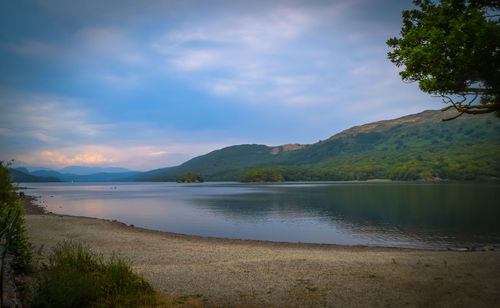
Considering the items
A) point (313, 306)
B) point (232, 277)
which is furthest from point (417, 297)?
point (232, 277)

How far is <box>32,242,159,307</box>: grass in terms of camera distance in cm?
783

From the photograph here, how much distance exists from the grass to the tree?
1222 centimetres

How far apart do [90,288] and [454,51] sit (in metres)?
14.3

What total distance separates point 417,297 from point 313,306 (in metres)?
3.65

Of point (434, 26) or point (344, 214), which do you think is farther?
point (344, 214)

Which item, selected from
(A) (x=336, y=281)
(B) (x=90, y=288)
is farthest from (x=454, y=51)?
(B) (x=90, y=288)

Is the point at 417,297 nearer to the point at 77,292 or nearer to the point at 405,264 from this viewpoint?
the point at 405,264

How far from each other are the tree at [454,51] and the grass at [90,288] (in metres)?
12.2

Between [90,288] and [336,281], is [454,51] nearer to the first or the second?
[336,281]

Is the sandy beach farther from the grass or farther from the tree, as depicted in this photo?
the tree

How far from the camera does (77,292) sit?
8.13 metres

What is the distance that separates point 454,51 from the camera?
433 inches

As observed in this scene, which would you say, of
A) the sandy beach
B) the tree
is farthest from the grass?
the tree

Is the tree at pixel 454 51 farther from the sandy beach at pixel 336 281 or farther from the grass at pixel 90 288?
the grass at pixel 90 288
